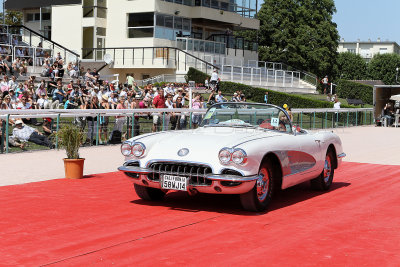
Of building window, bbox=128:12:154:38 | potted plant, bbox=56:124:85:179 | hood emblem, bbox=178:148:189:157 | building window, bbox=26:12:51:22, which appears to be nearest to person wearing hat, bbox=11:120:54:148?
potted plant, bbox=56:124:85:179

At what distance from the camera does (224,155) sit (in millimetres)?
8461

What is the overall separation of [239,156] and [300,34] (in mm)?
59357

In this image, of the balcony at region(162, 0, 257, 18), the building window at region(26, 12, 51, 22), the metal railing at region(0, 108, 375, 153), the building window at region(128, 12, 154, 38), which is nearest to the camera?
the metal railing at region(0, 108, 375, 153)

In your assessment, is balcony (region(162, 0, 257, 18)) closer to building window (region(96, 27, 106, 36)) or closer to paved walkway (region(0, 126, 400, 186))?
building window (region(96, 27, 106, 36))

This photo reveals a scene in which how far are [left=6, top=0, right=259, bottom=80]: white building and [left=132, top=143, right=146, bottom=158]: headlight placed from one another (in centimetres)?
3548

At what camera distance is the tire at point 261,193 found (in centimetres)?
868

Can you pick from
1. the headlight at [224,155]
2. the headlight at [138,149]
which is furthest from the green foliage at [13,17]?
the headlight at [224,155]

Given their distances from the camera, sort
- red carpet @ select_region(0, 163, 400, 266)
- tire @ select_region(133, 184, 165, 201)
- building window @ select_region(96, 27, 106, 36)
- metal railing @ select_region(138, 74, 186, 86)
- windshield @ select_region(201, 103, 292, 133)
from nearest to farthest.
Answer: red carpet @ select_region(0, 163, 400, 266) < tire @ select_region(133, 184, 165, 201) < windshield @ select_region(201, 103, 292, 133) < metal railing @ select_region(138, 74, 186, 86) < building window @ select_region(96, 27, 106, 36)

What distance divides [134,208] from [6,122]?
7.81 meters

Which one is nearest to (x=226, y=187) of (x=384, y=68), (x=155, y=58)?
(x=155, y=58)

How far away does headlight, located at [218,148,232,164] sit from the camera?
8.44 m

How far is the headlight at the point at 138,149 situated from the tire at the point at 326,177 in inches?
135

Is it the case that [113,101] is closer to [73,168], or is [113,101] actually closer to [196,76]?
[73,168]

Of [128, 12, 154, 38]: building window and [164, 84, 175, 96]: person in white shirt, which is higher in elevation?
[128, 12, 154, 38]: building window
